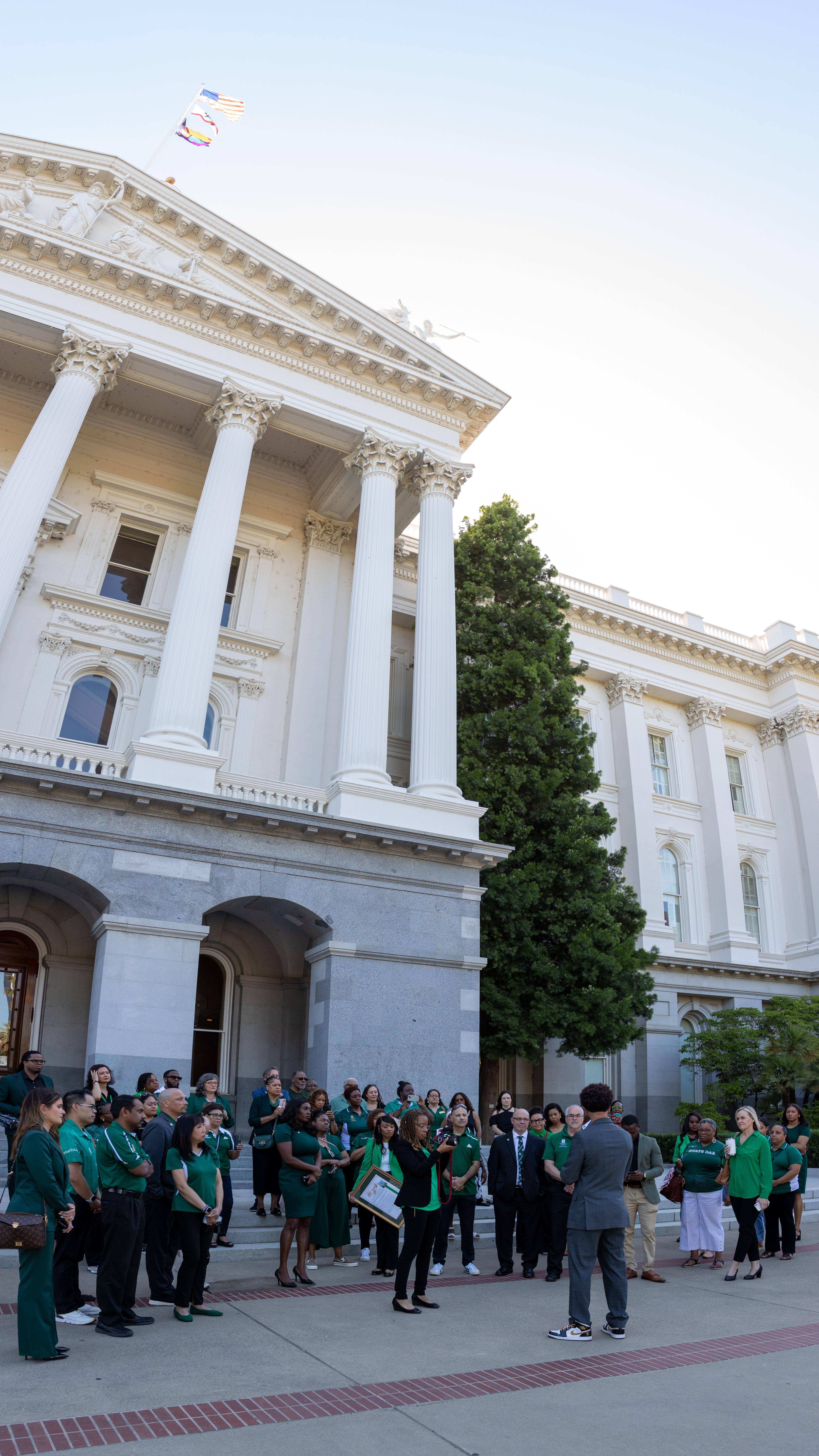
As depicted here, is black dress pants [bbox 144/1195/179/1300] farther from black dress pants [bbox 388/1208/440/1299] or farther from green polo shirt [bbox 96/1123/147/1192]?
black dress pants [bbox 388/1208/440/1299]

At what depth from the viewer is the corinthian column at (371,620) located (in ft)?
66.5

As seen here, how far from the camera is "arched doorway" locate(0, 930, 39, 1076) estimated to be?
19156mm

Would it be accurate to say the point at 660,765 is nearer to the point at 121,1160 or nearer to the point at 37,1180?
the point at 121,1160

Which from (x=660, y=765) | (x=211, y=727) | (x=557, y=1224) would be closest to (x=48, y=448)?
(x=211, y=727)

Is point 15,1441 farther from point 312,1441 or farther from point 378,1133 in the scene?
point 378,1133

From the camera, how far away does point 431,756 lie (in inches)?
827

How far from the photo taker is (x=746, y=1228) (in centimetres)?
1102

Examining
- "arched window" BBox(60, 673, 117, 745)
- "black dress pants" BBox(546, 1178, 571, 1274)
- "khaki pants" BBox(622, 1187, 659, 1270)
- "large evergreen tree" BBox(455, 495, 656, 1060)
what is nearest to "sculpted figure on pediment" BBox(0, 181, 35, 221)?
"arched window" BBox(60, 673, 117, 745)

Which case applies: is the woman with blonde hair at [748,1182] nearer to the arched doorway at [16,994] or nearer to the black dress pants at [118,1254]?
the black dress pants at [118,1254]

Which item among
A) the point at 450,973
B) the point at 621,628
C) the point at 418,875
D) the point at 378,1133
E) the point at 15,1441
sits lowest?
the point at 15,1441

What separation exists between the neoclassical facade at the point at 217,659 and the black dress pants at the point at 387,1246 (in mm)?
6495

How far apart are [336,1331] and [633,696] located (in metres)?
30.8

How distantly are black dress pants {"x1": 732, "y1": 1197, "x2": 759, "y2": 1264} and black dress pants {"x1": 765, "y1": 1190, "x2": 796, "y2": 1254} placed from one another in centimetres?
160

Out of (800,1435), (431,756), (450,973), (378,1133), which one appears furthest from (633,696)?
(800,1435)
